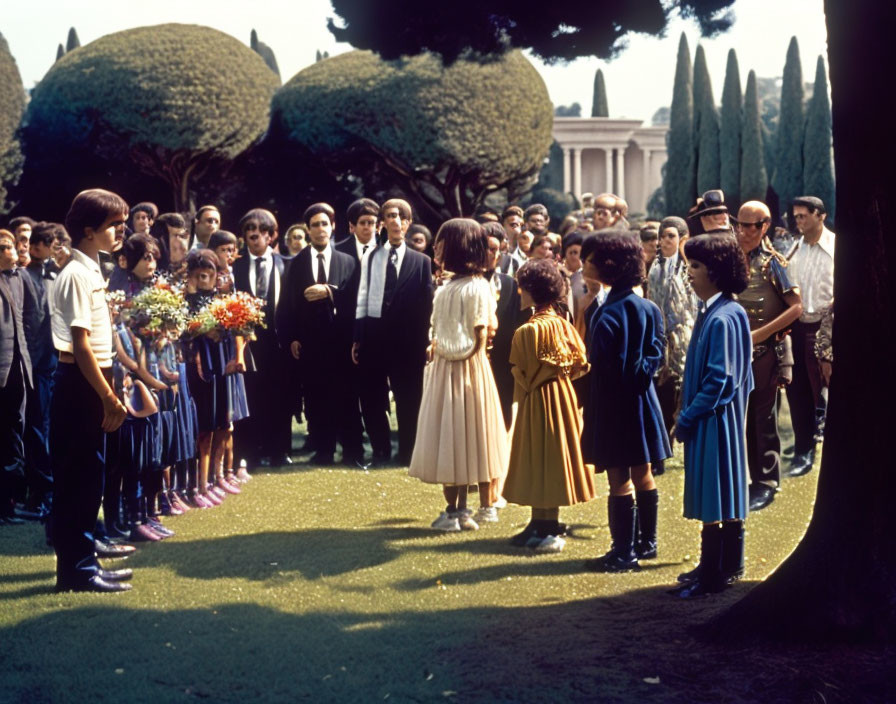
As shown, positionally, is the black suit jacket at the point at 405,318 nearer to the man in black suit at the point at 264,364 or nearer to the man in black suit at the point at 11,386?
the man in black suit at the point at 264,364

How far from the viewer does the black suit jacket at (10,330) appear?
30.1 ft

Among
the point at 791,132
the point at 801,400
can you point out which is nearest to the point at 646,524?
the point at 801,400

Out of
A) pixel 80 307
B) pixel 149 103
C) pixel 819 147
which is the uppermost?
pixel 819 147

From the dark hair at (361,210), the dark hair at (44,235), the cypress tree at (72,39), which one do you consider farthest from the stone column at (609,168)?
the dark hair at (44,235)

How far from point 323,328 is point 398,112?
1316cm

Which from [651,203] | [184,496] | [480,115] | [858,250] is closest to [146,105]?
[480,115]

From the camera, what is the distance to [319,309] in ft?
37.4

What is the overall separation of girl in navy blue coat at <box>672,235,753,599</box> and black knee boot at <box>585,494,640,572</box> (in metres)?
0.56

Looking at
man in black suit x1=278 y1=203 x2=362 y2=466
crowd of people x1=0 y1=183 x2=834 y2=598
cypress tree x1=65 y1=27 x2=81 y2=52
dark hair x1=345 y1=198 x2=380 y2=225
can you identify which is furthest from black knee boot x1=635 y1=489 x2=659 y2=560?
Answer: cypress tree x1=65 y1=27 x2=81 y2=52

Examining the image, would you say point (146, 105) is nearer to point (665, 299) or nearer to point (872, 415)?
point (665, 299)

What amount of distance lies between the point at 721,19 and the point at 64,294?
408 cm

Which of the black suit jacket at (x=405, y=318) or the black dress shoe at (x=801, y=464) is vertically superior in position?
the black suit jacket at (x=405, y=318)

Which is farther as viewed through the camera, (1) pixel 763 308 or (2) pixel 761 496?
(2) pixel 761 496

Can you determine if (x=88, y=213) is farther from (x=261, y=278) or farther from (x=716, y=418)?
(x=261, y=278)
